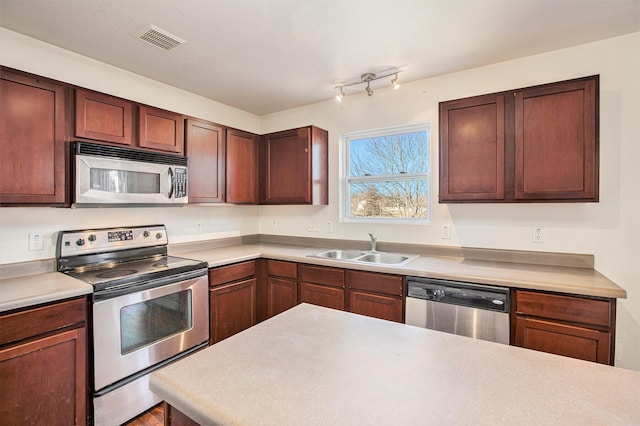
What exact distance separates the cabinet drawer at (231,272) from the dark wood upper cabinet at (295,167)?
0.78 m

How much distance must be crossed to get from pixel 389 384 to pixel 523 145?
203 centimetres

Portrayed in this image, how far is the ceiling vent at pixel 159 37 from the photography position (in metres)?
1.99

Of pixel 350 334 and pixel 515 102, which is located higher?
pixel 515 102

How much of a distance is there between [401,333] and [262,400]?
1.84 ft

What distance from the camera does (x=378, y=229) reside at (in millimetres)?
3082

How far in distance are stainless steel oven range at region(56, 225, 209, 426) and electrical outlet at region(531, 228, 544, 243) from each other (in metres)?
2.60

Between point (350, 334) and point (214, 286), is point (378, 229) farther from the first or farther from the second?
point (350, 334)

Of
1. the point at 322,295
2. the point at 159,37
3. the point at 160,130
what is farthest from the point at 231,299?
the point at 159,37

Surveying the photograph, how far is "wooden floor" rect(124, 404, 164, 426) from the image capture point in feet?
6.48

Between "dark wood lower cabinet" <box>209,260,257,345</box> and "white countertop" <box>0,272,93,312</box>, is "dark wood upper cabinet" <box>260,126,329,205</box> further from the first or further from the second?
→ "white countertop" <box>0,272,93,312</box>

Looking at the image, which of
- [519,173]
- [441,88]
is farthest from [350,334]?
[441,88]

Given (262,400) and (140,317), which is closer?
(262,400)

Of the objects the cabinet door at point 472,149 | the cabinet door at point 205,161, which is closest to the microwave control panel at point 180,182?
the cabinet door at point 205,161

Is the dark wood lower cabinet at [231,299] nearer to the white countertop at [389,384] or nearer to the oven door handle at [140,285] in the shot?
the oven door handle at [140,285]
